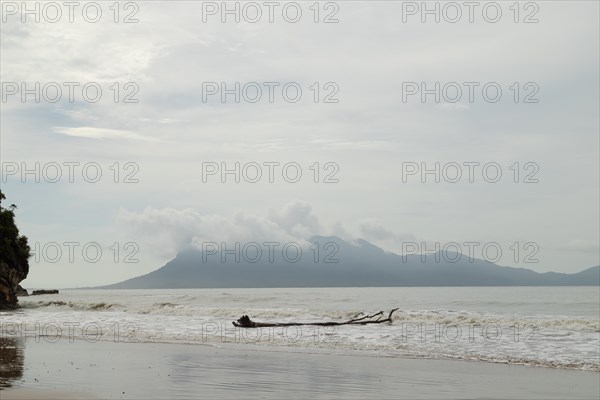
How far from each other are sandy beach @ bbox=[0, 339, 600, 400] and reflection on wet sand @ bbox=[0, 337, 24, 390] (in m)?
0.03

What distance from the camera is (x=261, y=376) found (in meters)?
15.6

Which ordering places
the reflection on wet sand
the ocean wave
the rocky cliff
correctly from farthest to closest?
the rocky cliff → the ocean wave → the reflection on wet sand

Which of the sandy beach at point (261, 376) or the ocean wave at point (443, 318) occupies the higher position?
the sandy beach at point (261, 376)

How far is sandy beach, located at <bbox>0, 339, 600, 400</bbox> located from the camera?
13.1 metres

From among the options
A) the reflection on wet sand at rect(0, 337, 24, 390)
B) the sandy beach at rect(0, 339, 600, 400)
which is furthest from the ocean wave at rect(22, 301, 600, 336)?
the reflection on wet sand at rect(0, 337, 24, 390)

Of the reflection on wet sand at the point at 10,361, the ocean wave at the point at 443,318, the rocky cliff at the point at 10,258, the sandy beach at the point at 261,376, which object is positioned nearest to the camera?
the sandy beach at the point at 261,376

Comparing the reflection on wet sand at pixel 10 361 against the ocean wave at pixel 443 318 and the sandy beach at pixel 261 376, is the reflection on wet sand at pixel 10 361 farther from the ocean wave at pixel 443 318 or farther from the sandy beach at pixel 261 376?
the ocean wave at pixel 443 318

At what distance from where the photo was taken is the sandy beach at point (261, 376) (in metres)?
13.1

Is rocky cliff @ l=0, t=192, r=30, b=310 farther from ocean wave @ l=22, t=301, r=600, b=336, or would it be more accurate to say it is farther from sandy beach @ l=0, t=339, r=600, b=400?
sandy beach @ l=0, t=339, r=600, b=400

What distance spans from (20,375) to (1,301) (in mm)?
45093

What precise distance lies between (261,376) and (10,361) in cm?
817

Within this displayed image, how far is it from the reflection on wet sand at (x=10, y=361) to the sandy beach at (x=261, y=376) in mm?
29

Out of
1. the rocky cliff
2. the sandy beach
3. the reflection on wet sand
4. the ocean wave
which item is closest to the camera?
the sandy beach

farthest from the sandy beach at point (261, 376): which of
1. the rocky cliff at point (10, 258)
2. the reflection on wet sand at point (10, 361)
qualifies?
the rocky cliff at point (10, 258)
